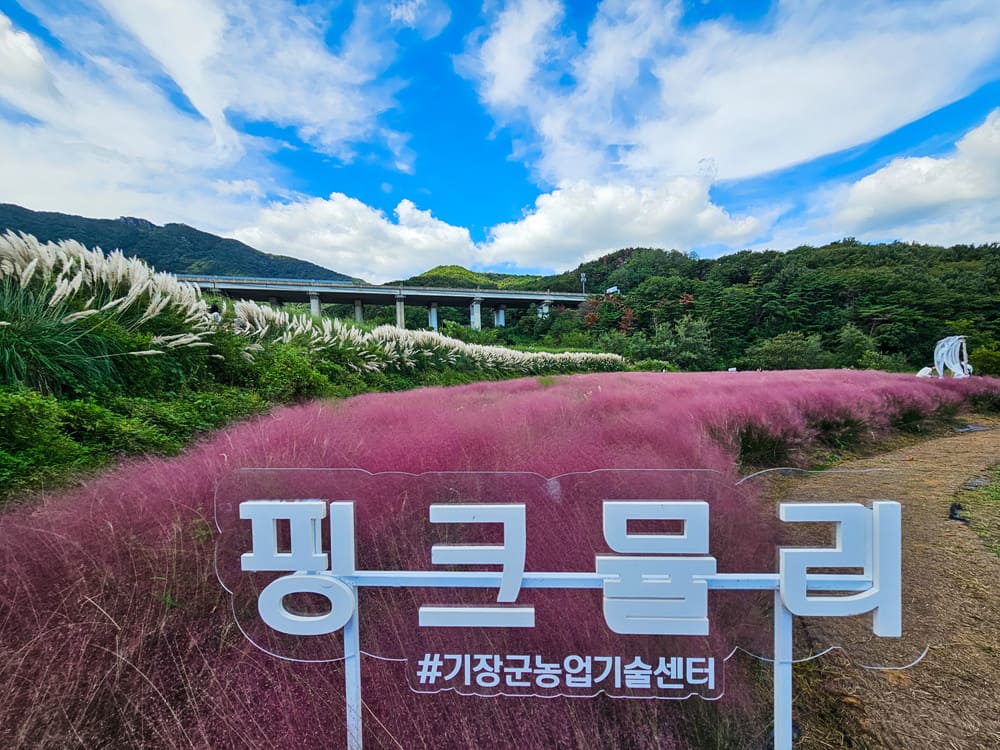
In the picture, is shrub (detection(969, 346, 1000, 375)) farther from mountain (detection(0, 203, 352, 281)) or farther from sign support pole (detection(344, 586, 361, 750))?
mountain (detection(0, 203, 352, 281))

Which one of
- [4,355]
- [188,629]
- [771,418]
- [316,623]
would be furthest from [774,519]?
[4,355]

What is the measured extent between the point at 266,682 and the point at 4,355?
7.23 feet

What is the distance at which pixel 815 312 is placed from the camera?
1862 centimetres

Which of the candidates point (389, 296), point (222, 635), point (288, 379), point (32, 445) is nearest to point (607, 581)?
point (222, 635)

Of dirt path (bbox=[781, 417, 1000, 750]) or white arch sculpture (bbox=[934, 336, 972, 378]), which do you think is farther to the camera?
white arch sculpture (bbox=[934, 336, 972, 378])

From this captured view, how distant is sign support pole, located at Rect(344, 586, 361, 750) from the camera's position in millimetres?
896

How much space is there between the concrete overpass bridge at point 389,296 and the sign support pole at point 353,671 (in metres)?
27.3

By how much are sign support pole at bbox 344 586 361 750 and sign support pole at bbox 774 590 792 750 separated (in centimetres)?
99

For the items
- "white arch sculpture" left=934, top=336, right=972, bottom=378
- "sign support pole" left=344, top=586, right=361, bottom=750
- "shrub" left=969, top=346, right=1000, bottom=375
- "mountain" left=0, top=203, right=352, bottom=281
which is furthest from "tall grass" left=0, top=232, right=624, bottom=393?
"mountain" left=0, top=203, right=352, bottom=281

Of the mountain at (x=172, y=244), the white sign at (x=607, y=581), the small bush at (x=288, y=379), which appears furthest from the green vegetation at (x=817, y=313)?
the mountain at (x=172, y=244)

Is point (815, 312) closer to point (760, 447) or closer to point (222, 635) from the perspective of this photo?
point (760, 447)

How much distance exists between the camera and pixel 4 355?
1.83 meters

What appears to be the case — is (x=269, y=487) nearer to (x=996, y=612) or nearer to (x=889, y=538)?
(x=889, y=538)

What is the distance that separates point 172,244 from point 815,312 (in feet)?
185
